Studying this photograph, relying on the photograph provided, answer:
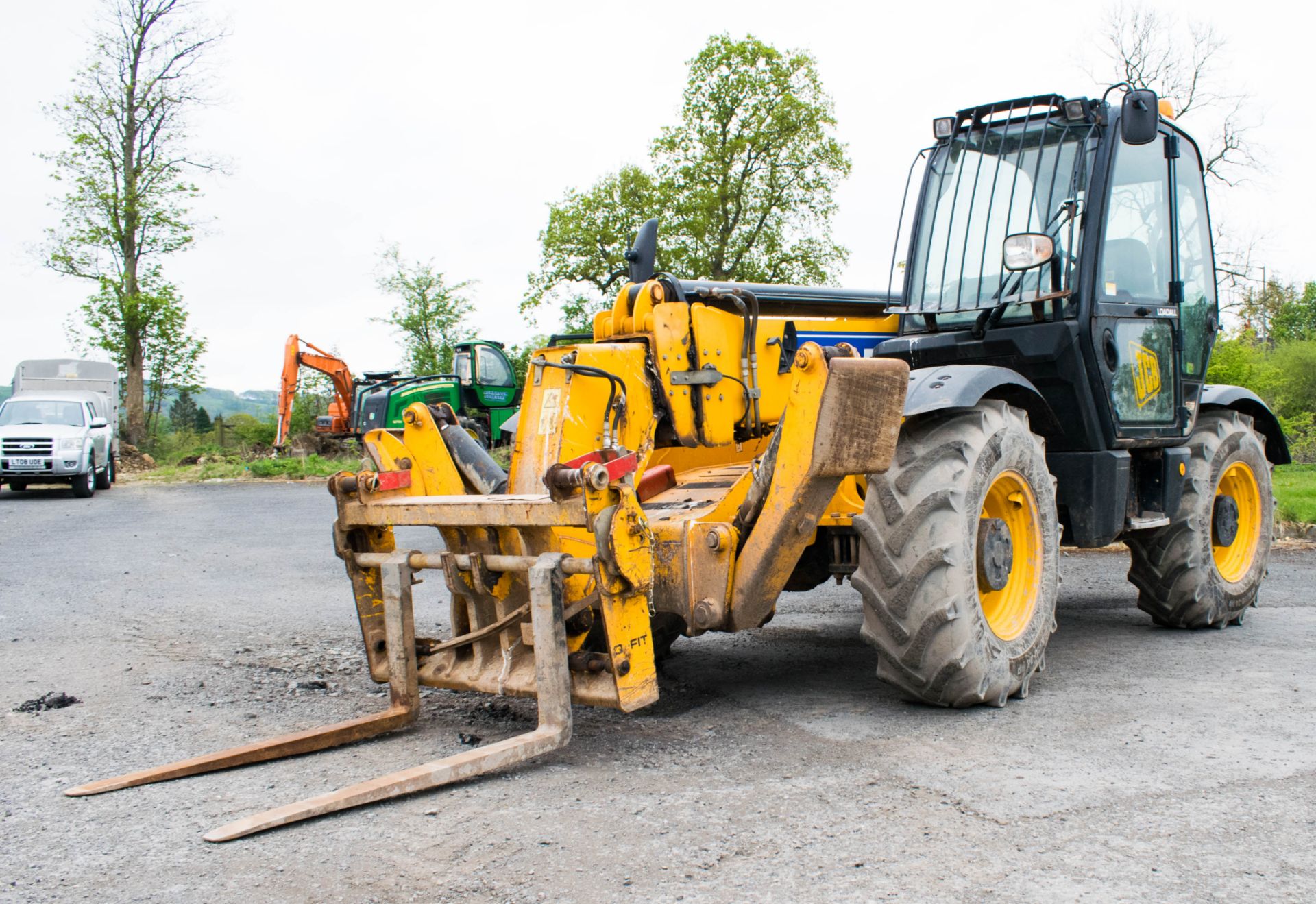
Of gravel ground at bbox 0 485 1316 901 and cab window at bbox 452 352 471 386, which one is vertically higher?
cab window at bbox 452 352 471 386

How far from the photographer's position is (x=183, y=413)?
4259 cm

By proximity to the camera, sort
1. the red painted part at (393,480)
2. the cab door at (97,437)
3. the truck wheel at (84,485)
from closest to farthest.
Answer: the red painted part at (393,480) < the truck wheel at (84,485) < the cab door at (97,437)

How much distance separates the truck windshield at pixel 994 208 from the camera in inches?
227

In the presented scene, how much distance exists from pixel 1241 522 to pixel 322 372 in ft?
67.9

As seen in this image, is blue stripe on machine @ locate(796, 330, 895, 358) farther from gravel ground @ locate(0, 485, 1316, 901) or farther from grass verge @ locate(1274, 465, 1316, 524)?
grass verge @ locate(1274, 465, 1316, 524)

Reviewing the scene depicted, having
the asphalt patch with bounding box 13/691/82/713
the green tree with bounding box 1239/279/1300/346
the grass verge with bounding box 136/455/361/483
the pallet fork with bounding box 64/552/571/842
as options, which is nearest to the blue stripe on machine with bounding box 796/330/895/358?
the pallet fork with bounding box 64/552/571/842

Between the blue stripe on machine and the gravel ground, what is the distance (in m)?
1.66

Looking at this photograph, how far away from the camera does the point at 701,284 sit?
5.63 m

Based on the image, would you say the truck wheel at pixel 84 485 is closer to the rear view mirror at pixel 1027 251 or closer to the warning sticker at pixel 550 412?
the warning sticker at pixel 550 412

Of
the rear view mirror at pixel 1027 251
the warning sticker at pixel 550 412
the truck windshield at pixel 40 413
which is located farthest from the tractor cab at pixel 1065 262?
the truck windshield at pixel 40 413

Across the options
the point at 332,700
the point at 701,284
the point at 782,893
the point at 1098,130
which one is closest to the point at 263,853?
the point at 782,893

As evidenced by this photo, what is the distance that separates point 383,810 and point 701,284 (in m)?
3.02

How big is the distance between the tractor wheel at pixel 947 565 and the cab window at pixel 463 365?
43.2 feet

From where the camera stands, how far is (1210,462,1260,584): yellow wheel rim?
7.02m
